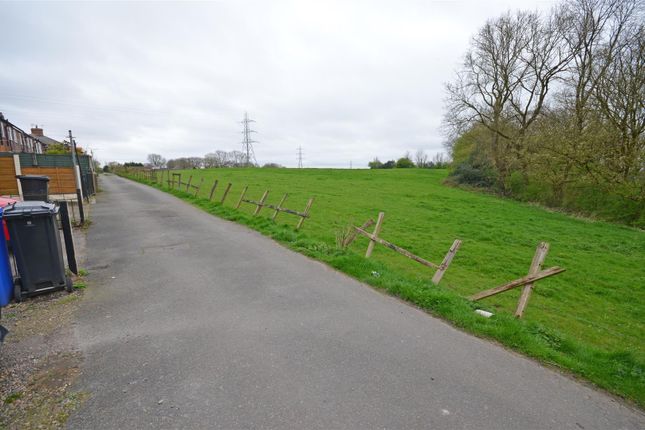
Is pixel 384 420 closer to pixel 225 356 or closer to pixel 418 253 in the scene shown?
pixel 225 356

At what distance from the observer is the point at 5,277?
4.46 meters

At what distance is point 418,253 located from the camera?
9406 mm

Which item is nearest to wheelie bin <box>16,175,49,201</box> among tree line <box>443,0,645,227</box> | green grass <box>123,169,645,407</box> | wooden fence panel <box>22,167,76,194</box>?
green grass <box>123,169,645,407</box>

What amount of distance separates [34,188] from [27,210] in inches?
335

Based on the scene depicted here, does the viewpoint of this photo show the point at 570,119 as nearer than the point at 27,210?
No

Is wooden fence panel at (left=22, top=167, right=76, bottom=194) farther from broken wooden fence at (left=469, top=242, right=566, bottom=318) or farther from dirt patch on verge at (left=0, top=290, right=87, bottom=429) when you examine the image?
broken wooden fence at (left=469, top=242, right=566, bottom=318)

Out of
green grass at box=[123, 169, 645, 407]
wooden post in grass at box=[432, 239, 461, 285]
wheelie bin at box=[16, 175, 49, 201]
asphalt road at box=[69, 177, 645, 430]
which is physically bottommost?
green grass at box=[123, 169, 645, 407]

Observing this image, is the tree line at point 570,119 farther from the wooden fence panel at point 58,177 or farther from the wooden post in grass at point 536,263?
the wooden fence panel at point 58,177

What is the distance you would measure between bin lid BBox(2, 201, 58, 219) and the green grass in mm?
5052

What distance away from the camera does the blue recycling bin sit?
433 centimetres

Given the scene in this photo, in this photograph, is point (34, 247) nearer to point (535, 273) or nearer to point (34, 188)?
point (535, 273)

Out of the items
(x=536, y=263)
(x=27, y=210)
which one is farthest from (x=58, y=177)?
(x=536, y=263)

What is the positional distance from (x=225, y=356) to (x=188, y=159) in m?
102

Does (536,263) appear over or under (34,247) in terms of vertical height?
under
